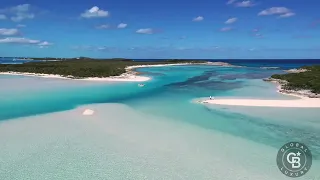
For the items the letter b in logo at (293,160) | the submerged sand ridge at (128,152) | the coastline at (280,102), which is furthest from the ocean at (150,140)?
the coastline at (280,102)

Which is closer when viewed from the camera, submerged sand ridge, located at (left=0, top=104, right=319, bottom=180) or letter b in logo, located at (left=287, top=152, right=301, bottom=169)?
submerged sand ridge, located at (left=0, top=104, right=319, bottom=180)

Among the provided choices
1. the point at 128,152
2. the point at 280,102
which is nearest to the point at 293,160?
the point at 128,152

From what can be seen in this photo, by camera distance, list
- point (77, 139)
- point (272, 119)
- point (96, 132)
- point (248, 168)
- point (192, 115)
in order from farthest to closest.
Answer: point (192, 115), point (272, 119), point (96, 132), point (77, 139), point (248, 168)

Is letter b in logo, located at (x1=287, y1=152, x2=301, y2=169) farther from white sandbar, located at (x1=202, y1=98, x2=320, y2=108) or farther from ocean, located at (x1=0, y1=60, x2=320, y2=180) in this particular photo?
white sandbar, located at (x1=202, y1=98, x2=320, y2=108)

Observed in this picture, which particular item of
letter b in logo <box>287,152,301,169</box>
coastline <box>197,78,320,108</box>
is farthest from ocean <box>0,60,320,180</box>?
coastline <box>197,78,320,108</box>

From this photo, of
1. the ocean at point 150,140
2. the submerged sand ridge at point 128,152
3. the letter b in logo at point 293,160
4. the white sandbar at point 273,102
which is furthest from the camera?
the white sandbar at point 273,102

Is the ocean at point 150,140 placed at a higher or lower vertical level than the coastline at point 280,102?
lower

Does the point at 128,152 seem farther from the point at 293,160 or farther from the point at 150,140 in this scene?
the point at 293,160

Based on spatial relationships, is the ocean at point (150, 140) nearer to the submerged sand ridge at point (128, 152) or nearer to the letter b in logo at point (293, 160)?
the submerged sand ridge at point (128, 152)

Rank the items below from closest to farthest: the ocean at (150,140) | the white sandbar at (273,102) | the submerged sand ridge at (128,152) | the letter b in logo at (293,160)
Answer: the submerged sand ridge at (128,152), the ocean at (150,140), the letter b in logo at (293,160), the white sandbar at (273,102)

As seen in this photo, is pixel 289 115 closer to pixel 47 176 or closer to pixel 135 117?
pixel 135 117

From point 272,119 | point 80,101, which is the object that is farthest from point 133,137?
point 80,101
